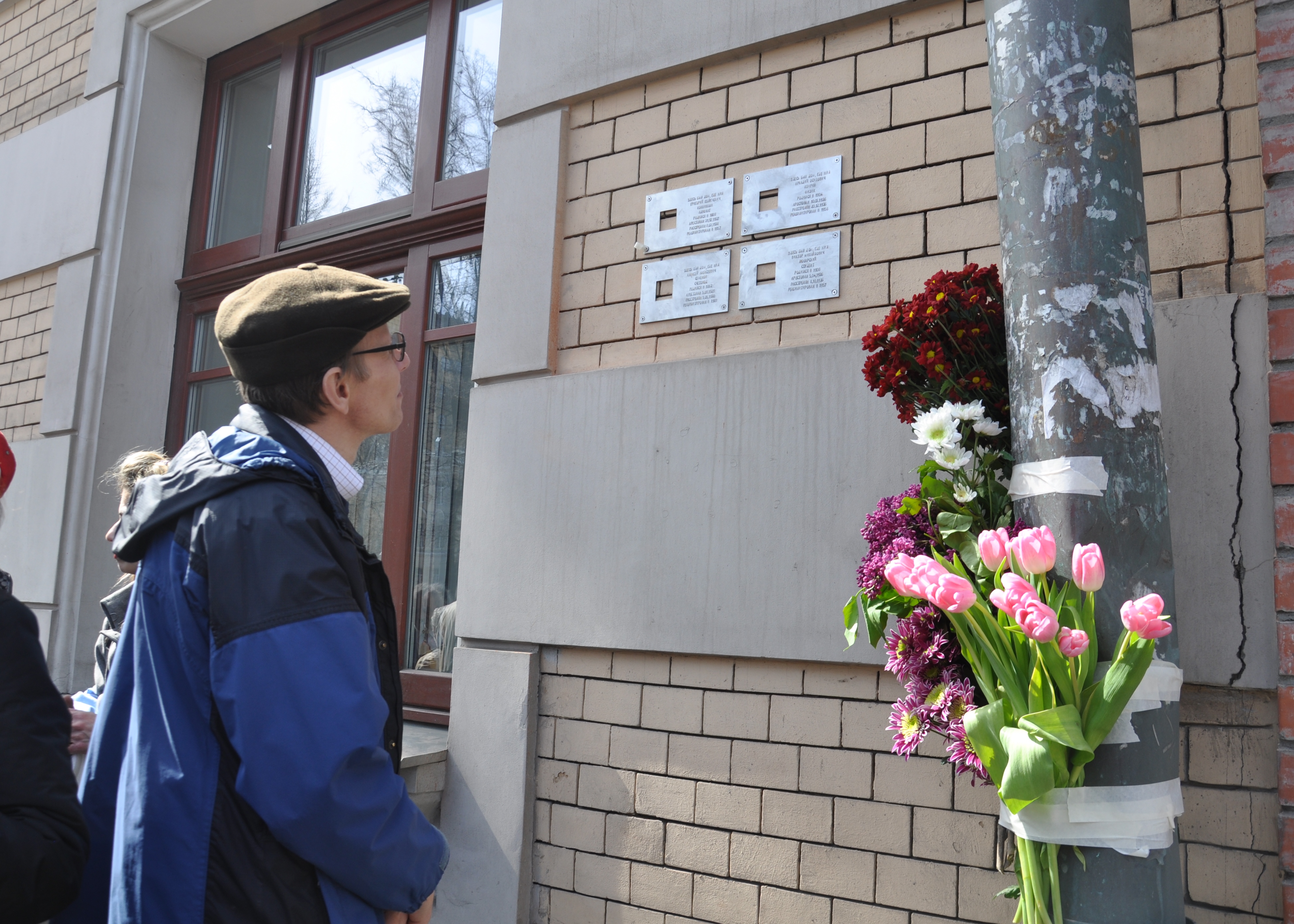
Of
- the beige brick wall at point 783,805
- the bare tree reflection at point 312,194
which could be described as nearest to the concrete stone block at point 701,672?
the beige brick wall at point 783,805

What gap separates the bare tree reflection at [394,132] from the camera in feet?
14.6

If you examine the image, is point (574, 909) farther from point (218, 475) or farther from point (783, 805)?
point (218, 475)

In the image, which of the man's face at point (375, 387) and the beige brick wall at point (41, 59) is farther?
the beige brick wall at point (41, 59)

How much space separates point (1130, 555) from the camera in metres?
1.58

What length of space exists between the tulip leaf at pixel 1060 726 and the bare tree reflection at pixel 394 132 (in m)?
3.65

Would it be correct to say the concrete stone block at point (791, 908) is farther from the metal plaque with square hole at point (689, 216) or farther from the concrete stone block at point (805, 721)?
the metal plaque with square hole at point (689, 216)

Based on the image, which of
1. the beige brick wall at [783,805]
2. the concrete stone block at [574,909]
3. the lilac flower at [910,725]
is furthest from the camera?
the concrete stone block at [574,909]

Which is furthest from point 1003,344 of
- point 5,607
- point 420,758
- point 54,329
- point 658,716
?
point 54,329

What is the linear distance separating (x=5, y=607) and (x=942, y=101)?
2346 millimetres

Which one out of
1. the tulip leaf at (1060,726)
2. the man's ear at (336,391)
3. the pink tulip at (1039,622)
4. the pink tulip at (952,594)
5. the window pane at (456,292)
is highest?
the window pane at (456,292)

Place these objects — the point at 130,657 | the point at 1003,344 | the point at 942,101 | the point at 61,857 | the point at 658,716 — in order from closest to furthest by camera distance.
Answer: the point at 61,857 → the point at 130,657 → the point at 1003,344 → the point at 942,101 → the point at 658,716

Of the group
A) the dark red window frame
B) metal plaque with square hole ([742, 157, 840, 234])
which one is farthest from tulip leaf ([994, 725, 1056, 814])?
the dark red window frame

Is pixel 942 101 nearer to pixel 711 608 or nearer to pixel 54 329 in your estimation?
pixel 711 608

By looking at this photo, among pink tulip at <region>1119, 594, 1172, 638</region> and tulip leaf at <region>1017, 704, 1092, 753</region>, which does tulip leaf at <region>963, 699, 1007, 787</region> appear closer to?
tulip leaf at <region>1017, 704, 1092, 753</region>
